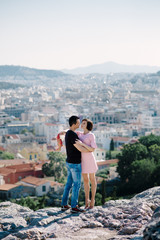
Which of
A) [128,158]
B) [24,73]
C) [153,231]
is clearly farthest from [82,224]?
[24,73]

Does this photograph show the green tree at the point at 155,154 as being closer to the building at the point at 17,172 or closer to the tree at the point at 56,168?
the tree at the point at 56,168

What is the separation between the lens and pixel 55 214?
380 cm

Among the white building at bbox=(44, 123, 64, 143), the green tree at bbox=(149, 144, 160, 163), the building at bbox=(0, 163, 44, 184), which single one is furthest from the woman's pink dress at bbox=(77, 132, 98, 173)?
the white building at bbox=(44, 123, 64, 143)

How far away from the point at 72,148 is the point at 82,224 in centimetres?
66

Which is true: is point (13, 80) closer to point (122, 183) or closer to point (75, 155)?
point (122, 183)

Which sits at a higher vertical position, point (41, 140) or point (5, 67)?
point (5, 67)

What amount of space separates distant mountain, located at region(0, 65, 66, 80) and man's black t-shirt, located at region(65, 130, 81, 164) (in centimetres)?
13715

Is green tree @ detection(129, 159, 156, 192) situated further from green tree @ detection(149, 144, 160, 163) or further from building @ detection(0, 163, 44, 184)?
building @ detection(0, 163, 44, 184)

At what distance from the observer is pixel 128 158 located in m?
18.4

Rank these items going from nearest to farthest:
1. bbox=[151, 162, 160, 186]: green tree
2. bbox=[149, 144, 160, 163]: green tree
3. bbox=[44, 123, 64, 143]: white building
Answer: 1. bbox=[151, 162, 160, 186]: green tree
2. bbox=[149, 144, 160, 163]: green tree
3. bbox=[44, 123, 64, 143]: white building

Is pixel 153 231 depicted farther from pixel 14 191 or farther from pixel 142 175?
pixel 14 191

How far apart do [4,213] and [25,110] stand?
6525 centimetres

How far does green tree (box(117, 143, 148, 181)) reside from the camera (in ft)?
58.3

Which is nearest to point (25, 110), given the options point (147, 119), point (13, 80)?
point (147, 119)
